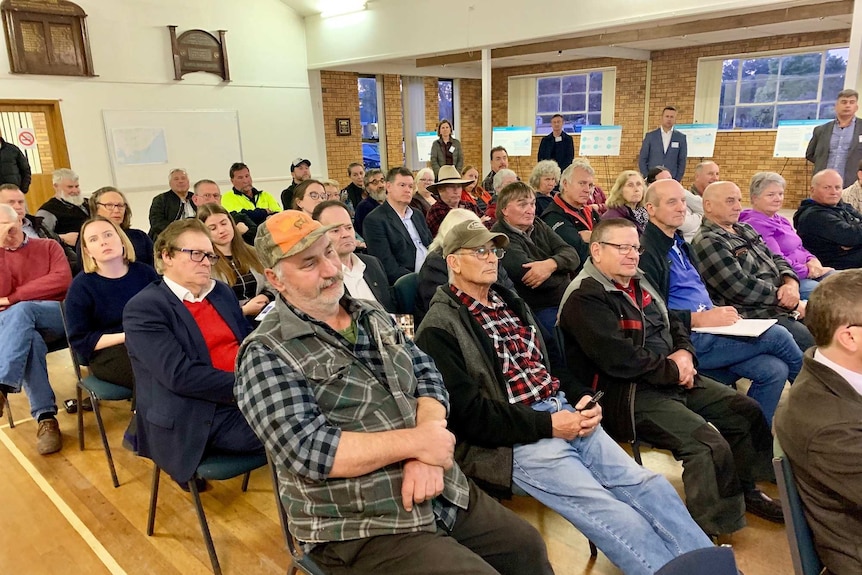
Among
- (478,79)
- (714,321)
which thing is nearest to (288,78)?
(478,79)

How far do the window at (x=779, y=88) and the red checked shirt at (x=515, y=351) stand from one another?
402 inches

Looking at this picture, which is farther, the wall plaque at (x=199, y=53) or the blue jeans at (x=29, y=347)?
the wall plaque at (x=199, y=53)

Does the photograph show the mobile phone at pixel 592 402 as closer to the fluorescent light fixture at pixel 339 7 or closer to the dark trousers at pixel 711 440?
the dark trousers at pixel 711 440

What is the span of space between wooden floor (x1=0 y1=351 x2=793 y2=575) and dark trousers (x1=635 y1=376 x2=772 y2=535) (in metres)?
0.21

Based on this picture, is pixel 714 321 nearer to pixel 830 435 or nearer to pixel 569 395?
pixel 569 395

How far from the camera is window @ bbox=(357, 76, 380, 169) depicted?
38.0 ft

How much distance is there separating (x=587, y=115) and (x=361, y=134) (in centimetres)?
492

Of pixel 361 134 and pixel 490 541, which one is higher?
pixel 361 134

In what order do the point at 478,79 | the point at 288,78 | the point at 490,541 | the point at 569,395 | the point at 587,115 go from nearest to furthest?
1. the point at 490,541
2. the point at 569,395
3. the point at 288,78
4. the point at 587,115
5. the point at 478,79

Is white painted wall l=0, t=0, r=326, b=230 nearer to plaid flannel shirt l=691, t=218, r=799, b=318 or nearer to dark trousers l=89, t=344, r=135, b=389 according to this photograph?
dark trousers l=89, t=344, r=135, b=389

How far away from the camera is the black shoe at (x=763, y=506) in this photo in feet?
7.36

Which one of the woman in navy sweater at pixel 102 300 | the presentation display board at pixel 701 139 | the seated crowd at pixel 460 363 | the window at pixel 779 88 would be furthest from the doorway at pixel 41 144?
the window at pixel 779 88

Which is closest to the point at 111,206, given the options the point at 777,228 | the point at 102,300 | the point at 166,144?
the point at 102,300

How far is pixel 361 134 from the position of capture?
36.7 feet
